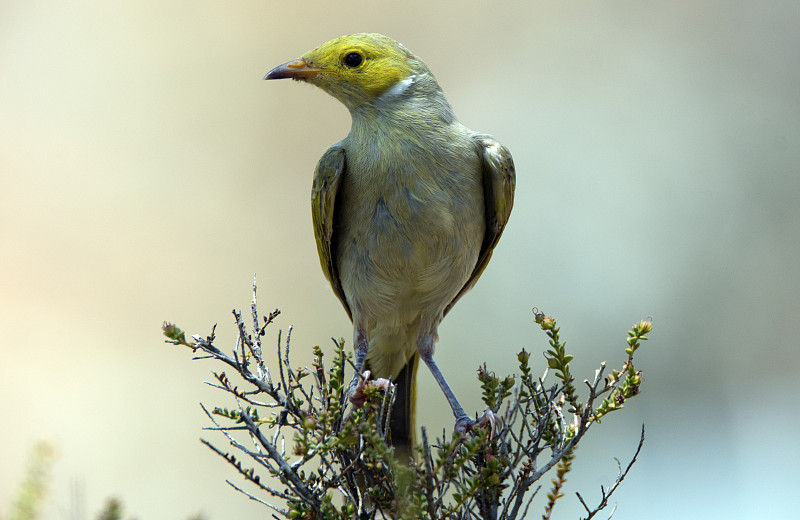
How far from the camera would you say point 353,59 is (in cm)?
420

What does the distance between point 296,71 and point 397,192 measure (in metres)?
0.90

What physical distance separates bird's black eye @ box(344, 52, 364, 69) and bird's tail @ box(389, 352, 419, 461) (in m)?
1.76

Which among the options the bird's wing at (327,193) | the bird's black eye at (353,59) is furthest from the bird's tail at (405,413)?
the bird's black eye at (353,59)

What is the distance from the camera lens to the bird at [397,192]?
3996 millimetres

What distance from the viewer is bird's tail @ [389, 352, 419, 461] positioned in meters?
4.36

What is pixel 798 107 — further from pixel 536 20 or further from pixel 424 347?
pixel 424 347

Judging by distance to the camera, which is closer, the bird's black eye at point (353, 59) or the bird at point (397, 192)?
the bird at point (397, 192)

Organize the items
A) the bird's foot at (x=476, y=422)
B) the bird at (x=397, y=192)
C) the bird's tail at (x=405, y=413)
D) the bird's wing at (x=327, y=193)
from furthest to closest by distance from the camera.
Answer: the bird's tail at (x=405, y=413) < the bird's wing at (x=327, y=193) < the bird at (x=397, y=192) < the bird's foot at (x=476, y=422)

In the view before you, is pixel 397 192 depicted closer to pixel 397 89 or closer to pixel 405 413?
pixel 397 89

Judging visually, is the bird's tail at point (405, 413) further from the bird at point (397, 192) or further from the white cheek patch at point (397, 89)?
the white cheek patch at point (397, 89)

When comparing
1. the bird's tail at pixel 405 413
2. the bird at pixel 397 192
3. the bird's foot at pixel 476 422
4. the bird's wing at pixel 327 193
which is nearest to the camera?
the bird's foot at pixel 476 422

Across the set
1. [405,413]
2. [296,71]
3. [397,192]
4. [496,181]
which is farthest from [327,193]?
[405,413]

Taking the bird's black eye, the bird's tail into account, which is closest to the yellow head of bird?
the bird's black eye

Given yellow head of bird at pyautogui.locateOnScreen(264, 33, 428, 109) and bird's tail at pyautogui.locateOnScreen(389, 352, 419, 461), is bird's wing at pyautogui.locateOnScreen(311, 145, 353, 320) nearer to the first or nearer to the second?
yellow head of bird at pyautogui.locateOnScreen(264, 33, 428, 109)
